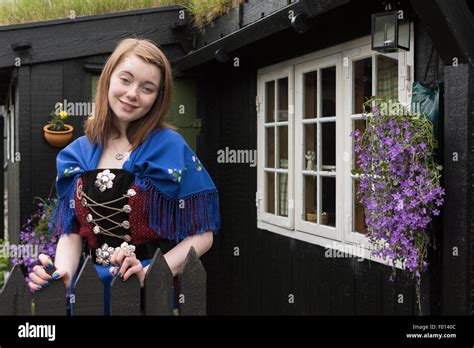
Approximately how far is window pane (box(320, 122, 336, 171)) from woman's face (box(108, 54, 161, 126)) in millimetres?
2405

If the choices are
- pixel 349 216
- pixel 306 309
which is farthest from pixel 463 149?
pixel 306 309

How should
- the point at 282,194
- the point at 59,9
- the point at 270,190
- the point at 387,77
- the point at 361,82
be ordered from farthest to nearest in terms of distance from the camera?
the point at 59,9, the point at 270,190, the point at 282,194, the point at 361,82, the point at 387,77

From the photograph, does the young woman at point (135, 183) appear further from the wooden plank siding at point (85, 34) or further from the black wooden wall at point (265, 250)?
the wooden plank siding at point (85, 34)

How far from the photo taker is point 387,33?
10.9 feet

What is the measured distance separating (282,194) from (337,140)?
3.62 ft

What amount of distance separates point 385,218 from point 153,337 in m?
1.47

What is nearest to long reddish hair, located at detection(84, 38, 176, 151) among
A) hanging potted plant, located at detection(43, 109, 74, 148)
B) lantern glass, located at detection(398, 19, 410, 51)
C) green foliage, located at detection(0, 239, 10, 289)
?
lantern glass, located at detection(398, 19, 410, 51)

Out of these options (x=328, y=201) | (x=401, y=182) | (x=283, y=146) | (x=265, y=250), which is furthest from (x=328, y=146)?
(x=401, y=182)

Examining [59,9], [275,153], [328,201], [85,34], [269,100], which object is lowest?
[328,201]

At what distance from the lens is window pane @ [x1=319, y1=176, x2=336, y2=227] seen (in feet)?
14.5

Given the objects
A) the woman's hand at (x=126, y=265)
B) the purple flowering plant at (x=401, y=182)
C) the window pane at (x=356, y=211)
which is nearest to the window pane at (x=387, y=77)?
the window pane at (x=356, y=211)

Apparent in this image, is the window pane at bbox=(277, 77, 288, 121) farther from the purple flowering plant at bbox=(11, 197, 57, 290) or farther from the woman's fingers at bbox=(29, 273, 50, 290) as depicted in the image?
the woman's fingers at bbox=(29, 273, 50, 290)

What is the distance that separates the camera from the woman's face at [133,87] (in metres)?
2.15

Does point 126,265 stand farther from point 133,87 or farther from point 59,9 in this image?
point 59,9
